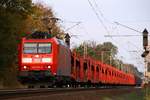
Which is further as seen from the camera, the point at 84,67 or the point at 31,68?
the point at 84,67

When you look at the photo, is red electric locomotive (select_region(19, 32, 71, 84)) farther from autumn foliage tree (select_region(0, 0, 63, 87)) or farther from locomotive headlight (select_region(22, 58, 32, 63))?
autumn foliage tree (select_region(0, 0, 63, 87))

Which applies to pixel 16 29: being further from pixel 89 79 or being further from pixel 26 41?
pixel 26 41

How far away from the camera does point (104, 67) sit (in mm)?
64938

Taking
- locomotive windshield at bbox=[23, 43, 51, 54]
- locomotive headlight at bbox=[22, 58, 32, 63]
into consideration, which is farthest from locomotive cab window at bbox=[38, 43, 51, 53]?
locomotive headlight at bbox=[22, 58, 32, 63]

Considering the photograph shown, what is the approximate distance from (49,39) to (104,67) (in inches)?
1189

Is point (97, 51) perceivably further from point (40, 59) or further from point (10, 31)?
point (40, 59)

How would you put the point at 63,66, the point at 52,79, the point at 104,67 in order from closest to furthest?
the point at 52,79 → the point at 63,66 → the point at 104,67

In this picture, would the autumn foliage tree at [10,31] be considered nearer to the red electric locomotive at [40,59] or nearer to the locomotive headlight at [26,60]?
the red electric locomotive at [40,59]

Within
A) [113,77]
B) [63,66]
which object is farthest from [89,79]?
[113,77]

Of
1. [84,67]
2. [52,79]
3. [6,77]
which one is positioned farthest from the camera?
[6,77]

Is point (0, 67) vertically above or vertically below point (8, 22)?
below

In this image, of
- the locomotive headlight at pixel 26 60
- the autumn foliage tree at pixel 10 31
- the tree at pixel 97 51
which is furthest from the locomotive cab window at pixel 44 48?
the tree at pixel 97 51

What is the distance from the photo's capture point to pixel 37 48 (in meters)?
35.7

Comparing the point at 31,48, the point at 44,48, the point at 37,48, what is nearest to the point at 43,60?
the point at 44,48
